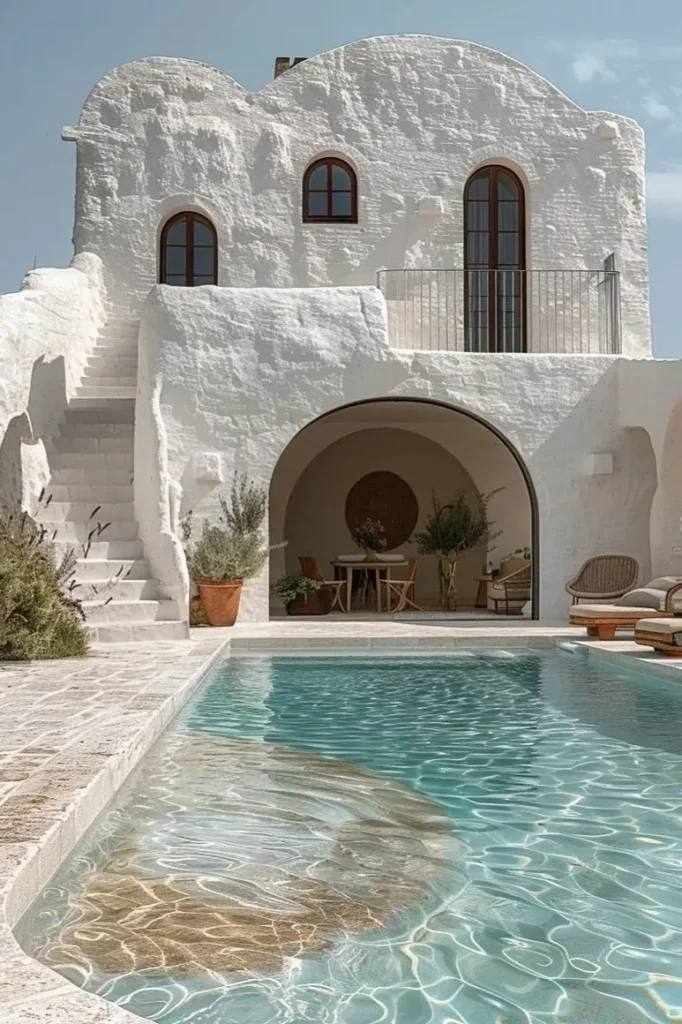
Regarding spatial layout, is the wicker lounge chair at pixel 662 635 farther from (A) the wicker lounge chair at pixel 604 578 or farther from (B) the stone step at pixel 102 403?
(B) the stone step at pixel 102 403

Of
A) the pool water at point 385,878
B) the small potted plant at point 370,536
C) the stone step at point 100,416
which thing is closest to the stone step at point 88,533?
the stone step at point 100,416

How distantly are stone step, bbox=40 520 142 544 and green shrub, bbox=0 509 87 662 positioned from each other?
161cm

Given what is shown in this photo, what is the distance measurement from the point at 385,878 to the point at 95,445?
8.40 m

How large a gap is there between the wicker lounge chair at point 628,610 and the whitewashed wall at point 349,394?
195 centimetres

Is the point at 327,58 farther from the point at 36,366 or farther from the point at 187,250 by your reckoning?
the point at 36,366

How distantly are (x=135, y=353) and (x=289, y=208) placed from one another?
2.82m

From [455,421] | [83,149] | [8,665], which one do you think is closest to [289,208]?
[83,149]

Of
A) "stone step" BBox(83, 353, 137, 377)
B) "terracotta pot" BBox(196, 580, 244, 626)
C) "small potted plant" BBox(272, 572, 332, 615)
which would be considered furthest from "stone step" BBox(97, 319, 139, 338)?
"terracotta pot" BBox(196, 580, 244, 626)

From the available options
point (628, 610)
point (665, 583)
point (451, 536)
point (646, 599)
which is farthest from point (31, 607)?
point (451, 536)

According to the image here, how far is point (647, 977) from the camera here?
111 inches

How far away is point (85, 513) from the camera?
10.4 m

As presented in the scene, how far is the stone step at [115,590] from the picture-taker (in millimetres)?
9461

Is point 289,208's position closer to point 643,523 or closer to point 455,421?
point 455,421

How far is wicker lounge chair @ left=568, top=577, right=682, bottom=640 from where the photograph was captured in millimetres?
9672
